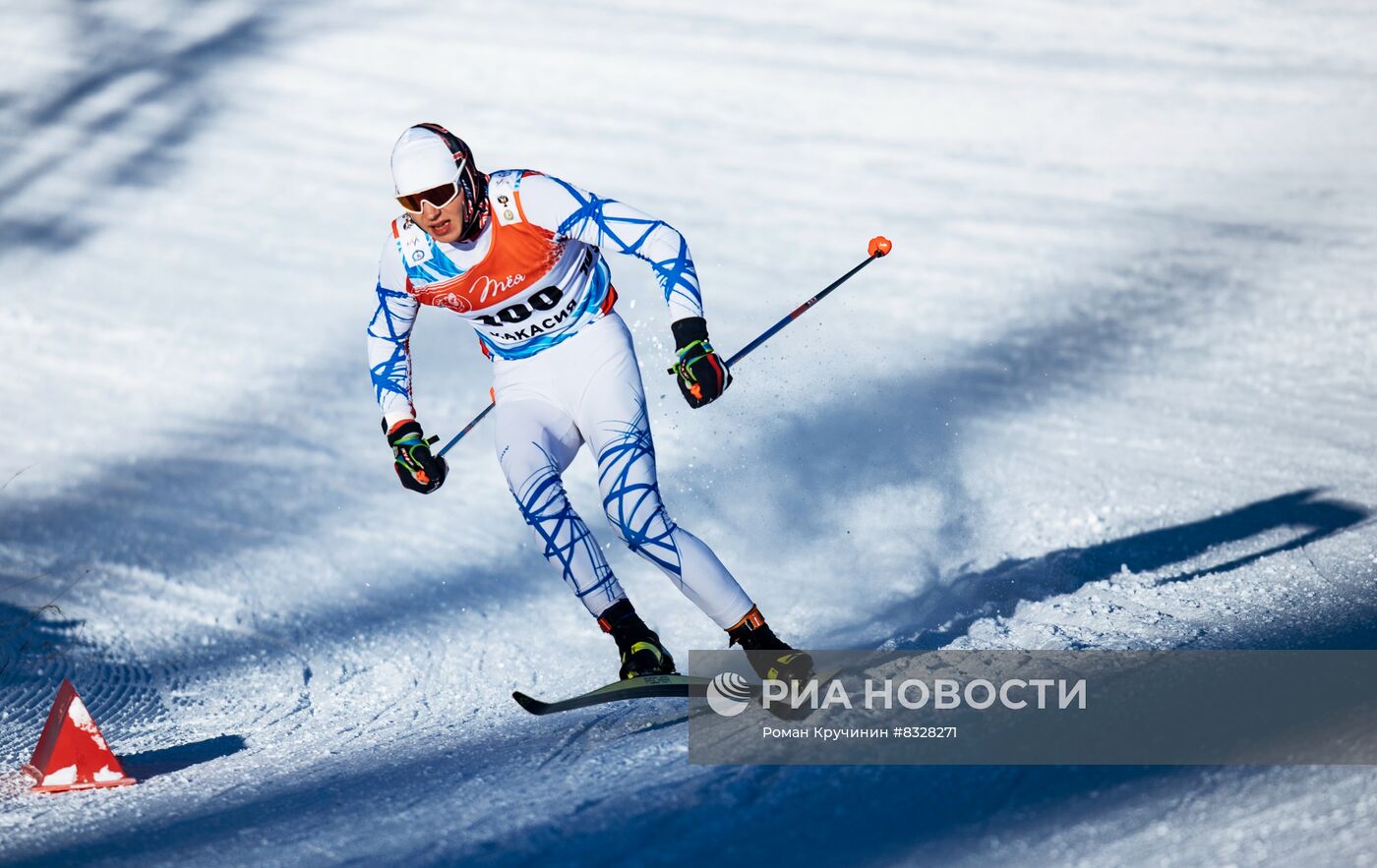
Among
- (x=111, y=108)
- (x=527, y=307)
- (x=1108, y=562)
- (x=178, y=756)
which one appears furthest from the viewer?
(x=111, y=108)

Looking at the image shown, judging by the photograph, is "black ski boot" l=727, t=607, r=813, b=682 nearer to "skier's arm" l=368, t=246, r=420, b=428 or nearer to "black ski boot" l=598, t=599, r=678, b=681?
"black ski boot" l=598, t=599, r=678, b=681

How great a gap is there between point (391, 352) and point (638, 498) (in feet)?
3.73

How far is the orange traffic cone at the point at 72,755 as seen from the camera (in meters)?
4.61

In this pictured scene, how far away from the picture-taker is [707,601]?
14.7ft

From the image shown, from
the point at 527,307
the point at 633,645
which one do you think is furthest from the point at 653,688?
the point at 527,307

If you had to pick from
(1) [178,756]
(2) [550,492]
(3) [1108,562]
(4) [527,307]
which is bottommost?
(3) [1108,562]

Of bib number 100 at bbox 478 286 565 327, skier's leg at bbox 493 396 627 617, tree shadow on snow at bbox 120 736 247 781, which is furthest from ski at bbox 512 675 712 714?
tree shadow on snow at bbox 120 736 247 781

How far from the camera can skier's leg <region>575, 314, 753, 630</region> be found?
443 centimetres

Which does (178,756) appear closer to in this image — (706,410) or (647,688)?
(647,688)

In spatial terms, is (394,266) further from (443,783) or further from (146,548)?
(146,548)

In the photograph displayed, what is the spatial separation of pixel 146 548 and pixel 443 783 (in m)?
3.77

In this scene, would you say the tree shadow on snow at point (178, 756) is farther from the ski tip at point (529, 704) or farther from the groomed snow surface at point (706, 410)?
the ski tip at point (529, 704)

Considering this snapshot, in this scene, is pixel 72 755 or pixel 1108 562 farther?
pixel 1108 562

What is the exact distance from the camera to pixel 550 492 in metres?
4.60
